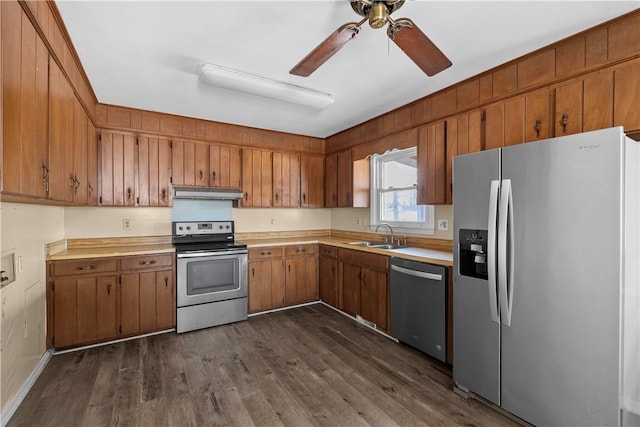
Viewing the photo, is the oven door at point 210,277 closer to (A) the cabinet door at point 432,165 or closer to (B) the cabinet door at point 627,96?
(A) the cabinet door at point 432,165

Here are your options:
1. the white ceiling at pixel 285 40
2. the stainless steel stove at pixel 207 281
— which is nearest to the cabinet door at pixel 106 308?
the stainless steel stove at pixel 207 281

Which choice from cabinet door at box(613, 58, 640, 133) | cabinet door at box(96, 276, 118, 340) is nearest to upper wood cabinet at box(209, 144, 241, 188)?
cabinet door at box(96, 276, 118, 340)

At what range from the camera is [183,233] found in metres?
3.93

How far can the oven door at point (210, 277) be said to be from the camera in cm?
338

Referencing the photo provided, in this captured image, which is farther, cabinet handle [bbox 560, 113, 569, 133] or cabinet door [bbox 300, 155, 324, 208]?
cabinet door [bbox 300, 155, 324, 208]

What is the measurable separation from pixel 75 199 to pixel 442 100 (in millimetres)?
3346

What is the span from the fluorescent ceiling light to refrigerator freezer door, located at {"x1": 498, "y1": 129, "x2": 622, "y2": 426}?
1.78 m

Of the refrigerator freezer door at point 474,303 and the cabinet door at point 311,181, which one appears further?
the cabinet door at point 311,181

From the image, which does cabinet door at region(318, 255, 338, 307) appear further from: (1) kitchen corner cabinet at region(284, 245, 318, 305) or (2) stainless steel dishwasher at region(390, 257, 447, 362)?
(2) stainless steel dishwasher at region(390, 257, 447, 362)

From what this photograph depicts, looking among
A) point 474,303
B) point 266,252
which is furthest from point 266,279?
point 474,303

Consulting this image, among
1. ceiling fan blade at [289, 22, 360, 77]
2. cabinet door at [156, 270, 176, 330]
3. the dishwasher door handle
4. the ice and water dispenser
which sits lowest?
cabinet door at [156, 270, 176, 330]

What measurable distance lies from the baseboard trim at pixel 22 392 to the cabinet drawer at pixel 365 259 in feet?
9.95

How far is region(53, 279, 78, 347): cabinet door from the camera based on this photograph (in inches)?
110

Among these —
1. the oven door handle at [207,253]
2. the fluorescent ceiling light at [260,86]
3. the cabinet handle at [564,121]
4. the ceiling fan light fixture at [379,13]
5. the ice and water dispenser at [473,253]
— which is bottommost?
the oven door handle at [207,253]
